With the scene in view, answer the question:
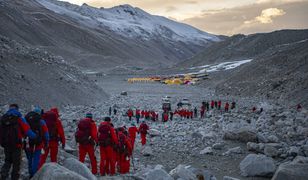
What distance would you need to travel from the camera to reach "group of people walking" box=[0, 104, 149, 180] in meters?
8.49

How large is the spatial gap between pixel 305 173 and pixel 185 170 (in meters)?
3.04

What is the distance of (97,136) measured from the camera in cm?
1117

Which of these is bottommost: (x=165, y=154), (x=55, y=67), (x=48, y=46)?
(x=165, y=154)

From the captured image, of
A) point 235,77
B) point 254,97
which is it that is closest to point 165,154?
point 254,97

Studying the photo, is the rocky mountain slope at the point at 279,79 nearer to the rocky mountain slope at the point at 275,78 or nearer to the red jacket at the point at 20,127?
the rocky mountain slope at the point at 275,78

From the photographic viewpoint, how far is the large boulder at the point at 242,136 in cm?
1755

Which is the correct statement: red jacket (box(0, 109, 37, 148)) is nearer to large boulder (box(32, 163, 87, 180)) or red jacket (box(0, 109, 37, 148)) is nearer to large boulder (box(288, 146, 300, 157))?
large boulder (box(32, 163, 87, 180))

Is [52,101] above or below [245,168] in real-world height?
above

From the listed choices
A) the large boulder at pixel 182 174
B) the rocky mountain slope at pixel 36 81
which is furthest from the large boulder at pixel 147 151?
the rocky mountain slope at pixel 36 81

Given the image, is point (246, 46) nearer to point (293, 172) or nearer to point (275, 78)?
point (275, 78)

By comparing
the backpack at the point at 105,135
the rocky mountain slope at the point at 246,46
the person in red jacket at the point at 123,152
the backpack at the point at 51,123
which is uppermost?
the rocky mountain slope at the point at 246,46

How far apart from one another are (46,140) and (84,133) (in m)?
1.46

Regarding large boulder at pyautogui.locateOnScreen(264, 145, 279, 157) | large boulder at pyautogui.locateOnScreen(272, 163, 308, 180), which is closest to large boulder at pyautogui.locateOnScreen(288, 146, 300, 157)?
large boulder at pyautogui.locateOnScreen(264, 145, 279, 157)

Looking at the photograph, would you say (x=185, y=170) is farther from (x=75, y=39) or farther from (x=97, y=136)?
(x=75, y=39)
